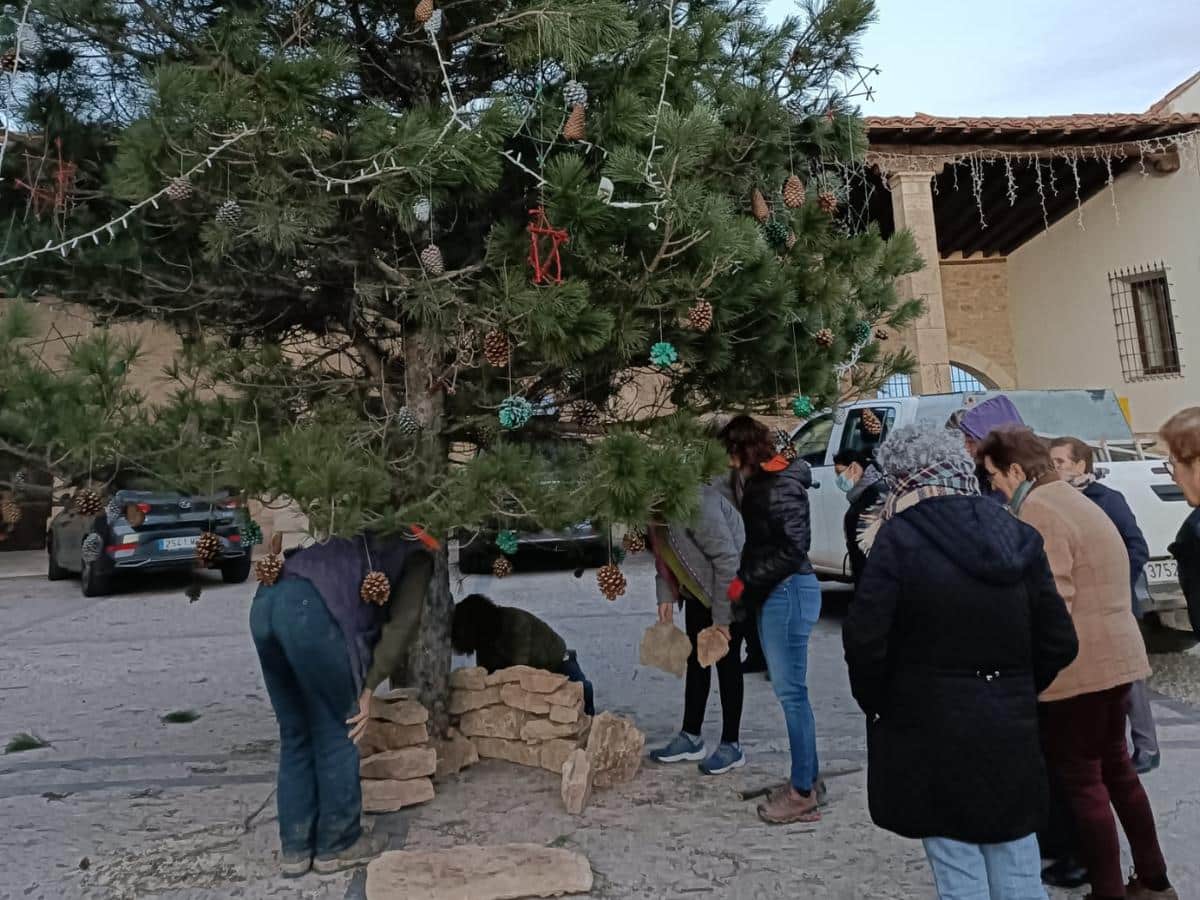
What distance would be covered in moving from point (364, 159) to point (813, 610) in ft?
7.53

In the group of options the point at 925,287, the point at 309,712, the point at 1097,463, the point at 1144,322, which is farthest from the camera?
the point at 1144,322

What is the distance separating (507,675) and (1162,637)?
5230mm

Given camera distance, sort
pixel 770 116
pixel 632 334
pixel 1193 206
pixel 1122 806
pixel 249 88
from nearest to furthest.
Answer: pixel 249 88, pixel 1122 806, pixel 632 334, pixel 770 116, pixel 1193 206

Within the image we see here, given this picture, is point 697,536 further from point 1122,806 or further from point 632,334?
point 1122,806

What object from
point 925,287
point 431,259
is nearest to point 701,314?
point 431,259

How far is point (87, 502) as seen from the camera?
8.61 ft

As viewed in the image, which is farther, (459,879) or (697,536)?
(697,536)

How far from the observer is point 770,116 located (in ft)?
9.70

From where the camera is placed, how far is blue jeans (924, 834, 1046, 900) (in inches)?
78.7

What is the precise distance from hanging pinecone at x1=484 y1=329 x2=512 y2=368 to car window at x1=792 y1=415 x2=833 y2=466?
18.4ft

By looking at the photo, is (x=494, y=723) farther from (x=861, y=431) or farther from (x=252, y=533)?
(x=861, y=431)

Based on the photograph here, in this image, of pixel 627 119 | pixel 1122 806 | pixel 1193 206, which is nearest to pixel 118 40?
pixel 627 119

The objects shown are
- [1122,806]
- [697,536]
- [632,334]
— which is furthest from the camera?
[697,536]

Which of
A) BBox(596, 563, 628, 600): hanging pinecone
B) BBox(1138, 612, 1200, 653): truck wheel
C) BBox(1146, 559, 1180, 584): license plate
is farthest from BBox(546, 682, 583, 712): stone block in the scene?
BBox(1138, 612, 1200, 653): truck wheel
